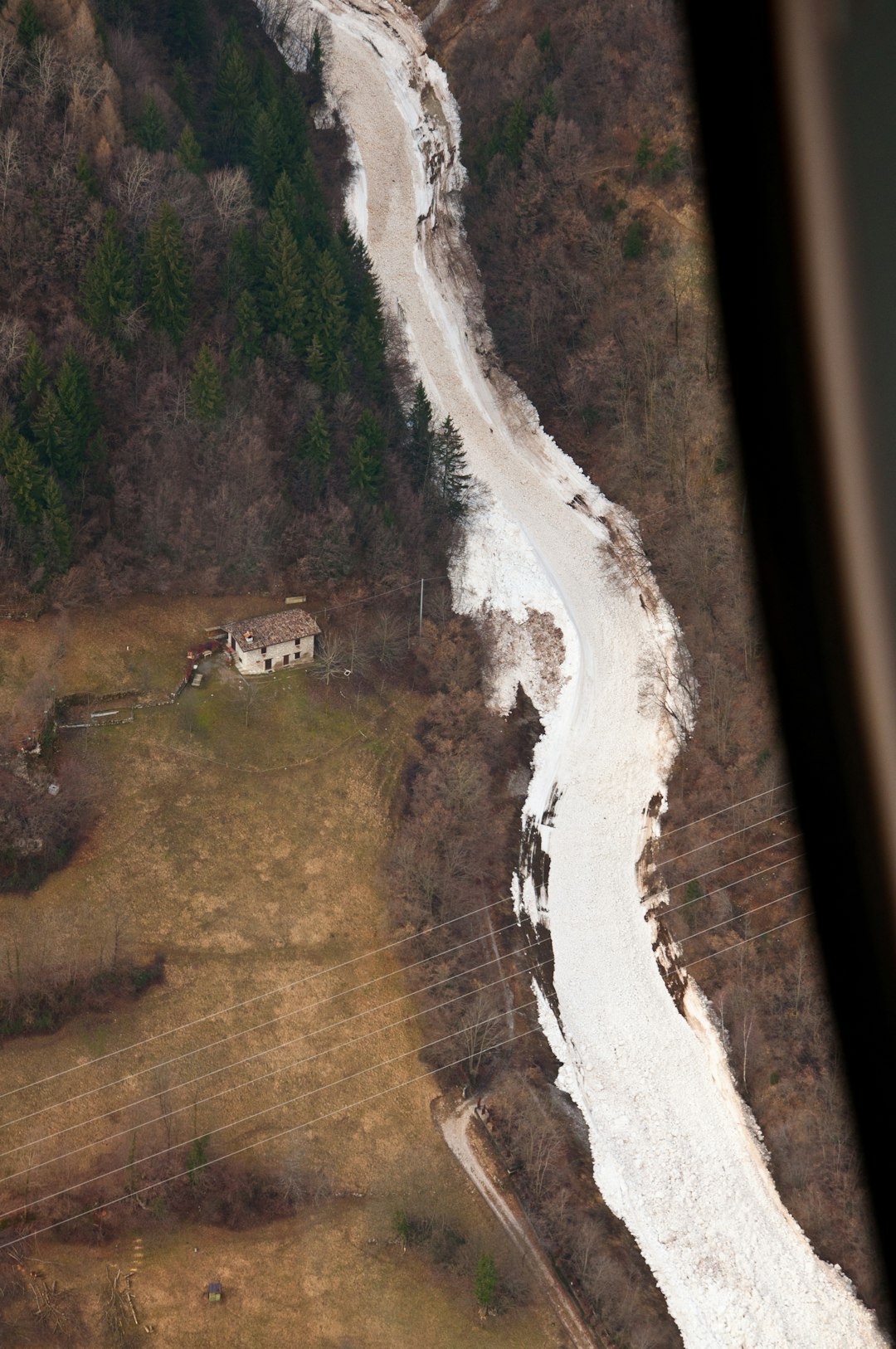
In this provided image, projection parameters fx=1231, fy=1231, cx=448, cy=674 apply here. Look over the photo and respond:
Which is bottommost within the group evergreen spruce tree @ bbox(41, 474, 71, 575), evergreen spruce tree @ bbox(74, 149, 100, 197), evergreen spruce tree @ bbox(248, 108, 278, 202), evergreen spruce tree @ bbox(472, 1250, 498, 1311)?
evergreen spruce tree @ bbox(472, 1250, 498, 1311)

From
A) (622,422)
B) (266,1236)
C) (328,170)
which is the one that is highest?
(328,170)

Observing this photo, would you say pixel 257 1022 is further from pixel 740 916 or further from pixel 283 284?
pixel 283 284

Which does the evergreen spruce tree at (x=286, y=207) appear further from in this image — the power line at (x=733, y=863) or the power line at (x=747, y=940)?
the power line at (x=747, y=940)

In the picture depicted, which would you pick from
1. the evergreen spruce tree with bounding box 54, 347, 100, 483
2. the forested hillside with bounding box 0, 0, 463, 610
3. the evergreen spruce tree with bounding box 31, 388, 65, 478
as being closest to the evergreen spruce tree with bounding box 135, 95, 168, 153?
the forested hillside with bounding box 0, 0, 463, 610

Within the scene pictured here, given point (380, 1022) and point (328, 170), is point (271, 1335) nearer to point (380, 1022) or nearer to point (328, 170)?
point (380, 1022)

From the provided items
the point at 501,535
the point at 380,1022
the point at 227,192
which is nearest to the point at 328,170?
the point at 227,192

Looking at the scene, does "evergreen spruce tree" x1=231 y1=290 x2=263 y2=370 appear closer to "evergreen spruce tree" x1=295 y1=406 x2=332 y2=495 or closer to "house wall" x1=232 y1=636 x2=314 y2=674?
"evergreen spruce tree" x1=295 y1=406 x2=332 y2=495

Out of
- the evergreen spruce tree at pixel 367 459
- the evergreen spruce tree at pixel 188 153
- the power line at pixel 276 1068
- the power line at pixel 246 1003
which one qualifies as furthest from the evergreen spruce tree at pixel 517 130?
the power line at pixel 276 1068
